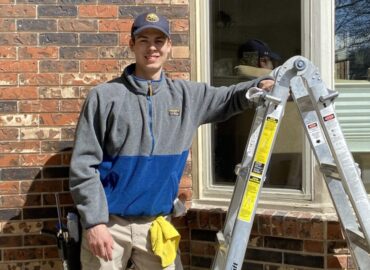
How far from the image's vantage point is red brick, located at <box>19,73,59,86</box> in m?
4.12

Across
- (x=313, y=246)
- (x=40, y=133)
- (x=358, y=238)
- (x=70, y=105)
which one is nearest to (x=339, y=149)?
(x=358, y=238)

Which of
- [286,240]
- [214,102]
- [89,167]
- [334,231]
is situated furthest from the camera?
[286,240]

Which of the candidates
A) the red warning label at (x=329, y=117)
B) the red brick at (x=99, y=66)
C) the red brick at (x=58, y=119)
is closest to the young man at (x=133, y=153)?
the red warning label at (x=329, y=117)

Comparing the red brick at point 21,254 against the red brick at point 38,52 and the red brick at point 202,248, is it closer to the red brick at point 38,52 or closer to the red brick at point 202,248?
the red brick at point 202,248

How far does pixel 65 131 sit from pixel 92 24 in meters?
0.69

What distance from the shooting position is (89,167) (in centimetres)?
317

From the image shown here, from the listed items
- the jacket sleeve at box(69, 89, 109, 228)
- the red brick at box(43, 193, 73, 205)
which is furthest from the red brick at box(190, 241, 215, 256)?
the jacket sleeve at box(69, 89, 109, 228)

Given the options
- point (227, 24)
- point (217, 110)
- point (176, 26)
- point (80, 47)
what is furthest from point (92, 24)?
point (217, 110)

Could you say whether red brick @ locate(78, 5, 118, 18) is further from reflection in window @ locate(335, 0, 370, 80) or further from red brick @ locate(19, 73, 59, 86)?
reflection in window @ locate(335, 0, 370, 80)

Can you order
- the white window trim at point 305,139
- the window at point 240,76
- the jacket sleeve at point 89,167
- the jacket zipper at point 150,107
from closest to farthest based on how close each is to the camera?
the jacket sleeve at point 89,167 < the jacket zipper at point 150,107 < the white window trim at point 305,139 < the window at point 240,76

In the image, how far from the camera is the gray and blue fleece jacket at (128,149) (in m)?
3.17

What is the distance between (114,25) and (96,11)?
0.46 ft

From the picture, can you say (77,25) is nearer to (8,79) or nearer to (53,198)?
(8,79)

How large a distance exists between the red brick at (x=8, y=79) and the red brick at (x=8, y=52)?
111 mm
